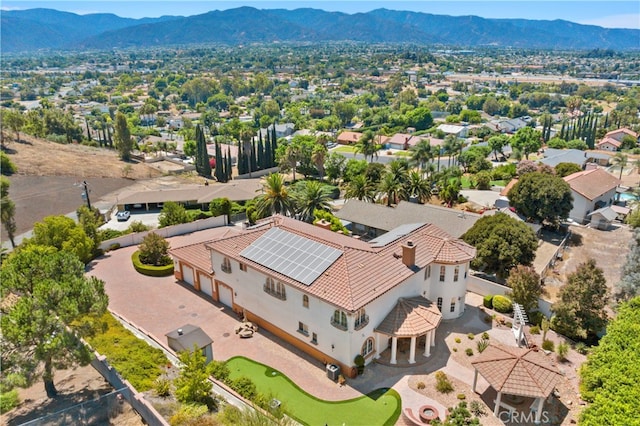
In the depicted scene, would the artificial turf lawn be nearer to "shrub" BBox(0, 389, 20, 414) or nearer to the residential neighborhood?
the residential neighborhood

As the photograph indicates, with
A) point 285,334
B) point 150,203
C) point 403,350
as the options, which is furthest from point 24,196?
point 403,350

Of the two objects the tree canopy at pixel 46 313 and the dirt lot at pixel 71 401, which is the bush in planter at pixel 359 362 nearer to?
the dirt lot at pixel 71 401

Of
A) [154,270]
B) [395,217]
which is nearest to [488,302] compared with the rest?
[395,217]

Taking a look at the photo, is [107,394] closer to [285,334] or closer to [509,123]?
[285,334]

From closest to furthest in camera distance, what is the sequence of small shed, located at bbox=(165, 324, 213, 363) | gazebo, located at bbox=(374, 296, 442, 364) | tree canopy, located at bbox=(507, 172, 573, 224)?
small shed, located at bbox=(165, 324, 213, 363) → gazebo, located at bbox=(374, 296, 442, 364) → tree canopy, located at bbox=(507, 172, 573, 224)

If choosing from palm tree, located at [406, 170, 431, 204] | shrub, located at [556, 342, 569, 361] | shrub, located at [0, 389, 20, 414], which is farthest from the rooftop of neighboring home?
shrub, located at [0, 389, 20, 414]
